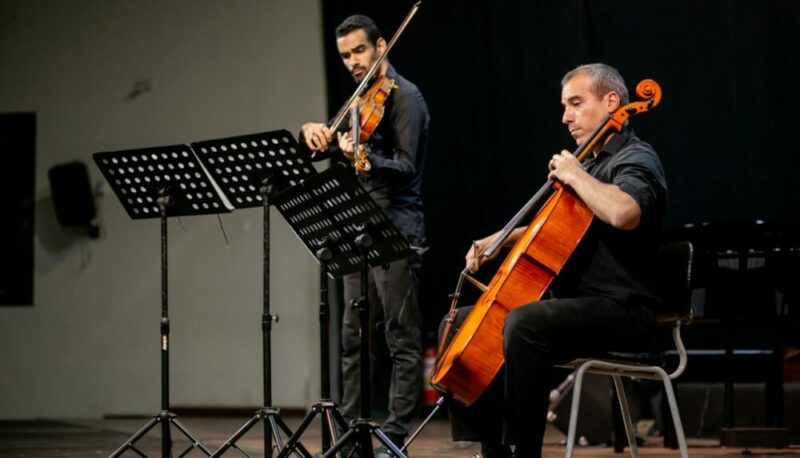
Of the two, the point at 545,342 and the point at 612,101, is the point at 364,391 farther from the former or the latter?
the point at 612,101

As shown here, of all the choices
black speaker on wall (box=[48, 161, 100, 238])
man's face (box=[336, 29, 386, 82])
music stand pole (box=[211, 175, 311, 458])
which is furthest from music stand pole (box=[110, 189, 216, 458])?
black speaker on wall (box=[48, 161, 100, 238])

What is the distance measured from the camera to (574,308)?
3205 mm

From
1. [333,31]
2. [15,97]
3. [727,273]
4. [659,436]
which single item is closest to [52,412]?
[15,97]

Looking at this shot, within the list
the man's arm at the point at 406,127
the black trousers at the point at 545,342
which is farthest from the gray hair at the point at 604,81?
the man's arm at the point at 406,127

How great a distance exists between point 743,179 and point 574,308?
2928 millimetres

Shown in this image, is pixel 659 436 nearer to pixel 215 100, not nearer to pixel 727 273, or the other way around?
pixel 727 273

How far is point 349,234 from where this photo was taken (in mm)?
3580

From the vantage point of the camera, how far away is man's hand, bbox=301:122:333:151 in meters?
3.98

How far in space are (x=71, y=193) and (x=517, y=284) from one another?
15.6 ft

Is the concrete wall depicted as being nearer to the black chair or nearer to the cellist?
the cellist

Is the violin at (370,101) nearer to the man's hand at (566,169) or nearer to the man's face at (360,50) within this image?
the man's face at (360,50)

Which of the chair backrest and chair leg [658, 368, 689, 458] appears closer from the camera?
chair leg [658, 368, 689, 458]

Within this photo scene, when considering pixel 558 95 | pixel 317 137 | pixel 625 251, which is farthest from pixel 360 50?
pixel 558 95

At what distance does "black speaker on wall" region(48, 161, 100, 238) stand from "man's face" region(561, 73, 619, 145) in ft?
15.1
